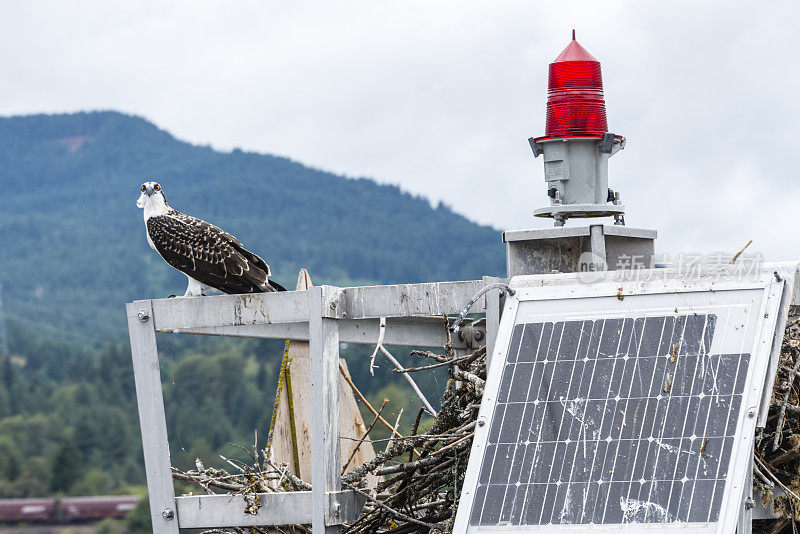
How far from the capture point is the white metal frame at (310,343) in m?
7.07

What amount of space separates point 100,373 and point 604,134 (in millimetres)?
122379

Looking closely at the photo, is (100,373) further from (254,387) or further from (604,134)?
(604,134)

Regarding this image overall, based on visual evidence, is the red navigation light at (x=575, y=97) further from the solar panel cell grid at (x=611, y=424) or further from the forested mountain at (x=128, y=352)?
the forested mountain at (x=128, y=352)

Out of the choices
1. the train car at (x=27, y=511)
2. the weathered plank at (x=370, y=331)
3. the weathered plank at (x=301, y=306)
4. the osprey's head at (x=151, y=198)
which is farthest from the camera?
the train car at (x=27, y=511)

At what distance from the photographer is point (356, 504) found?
736 centimetres

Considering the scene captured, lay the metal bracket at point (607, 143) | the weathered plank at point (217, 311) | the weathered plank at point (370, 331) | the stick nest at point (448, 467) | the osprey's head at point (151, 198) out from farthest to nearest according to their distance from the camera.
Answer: the osprey's head at point (151, 198)
the weathered plank at point (370, 331)
the metal bracket at point (607, 143)
the weathered plank at point (217, 311)
the stick nest at point (448, 467)

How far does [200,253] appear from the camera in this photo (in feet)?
30.3

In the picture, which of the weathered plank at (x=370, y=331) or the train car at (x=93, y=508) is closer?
the weathered plank at (x=370, y=331)

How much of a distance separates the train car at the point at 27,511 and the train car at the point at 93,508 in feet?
3.15

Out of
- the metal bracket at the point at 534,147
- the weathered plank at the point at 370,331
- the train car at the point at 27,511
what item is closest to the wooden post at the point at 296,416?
the weathered plank at the point at 370,331

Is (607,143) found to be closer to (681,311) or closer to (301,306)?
(681,311)

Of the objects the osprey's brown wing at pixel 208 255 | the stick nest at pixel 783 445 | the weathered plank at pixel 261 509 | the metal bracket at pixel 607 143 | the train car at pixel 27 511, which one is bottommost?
the train car at pixel 27 511

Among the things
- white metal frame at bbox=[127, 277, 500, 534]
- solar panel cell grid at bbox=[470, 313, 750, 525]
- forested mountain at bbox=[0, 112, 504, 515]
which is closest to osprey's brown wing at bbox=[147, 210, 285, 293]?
white metal frame at bbox=[127, 277, 500, 534]

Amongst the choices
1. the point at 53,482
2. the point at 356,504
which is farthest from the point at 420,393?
the point at 53,482
